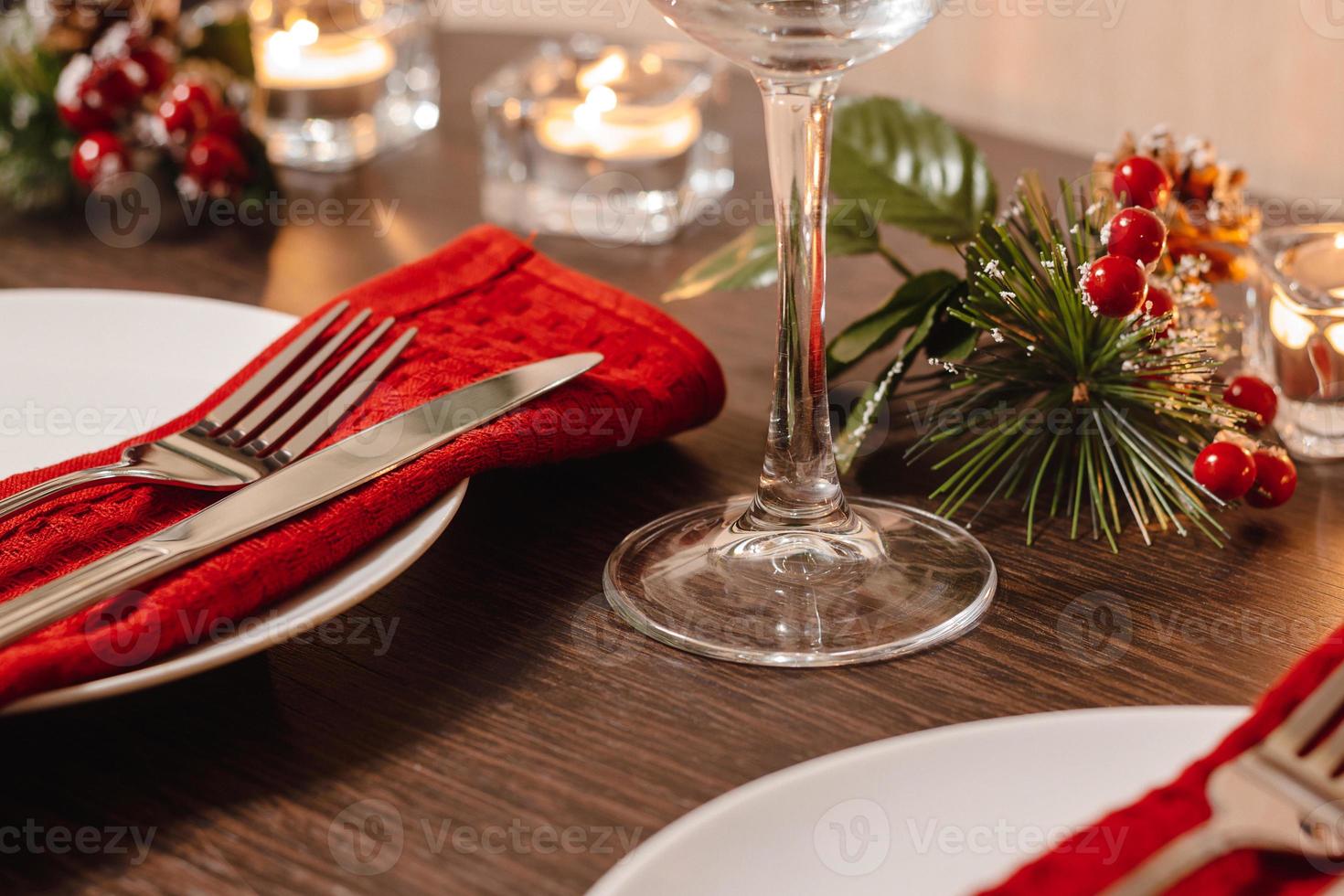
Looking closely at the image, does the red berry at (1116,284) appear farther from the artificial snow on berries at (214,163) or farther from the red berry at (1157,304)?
the artificial snow on berries at (214,163)

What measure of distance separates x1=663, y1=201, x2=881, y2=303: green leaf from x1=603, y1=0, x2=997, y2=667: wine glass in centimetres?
14

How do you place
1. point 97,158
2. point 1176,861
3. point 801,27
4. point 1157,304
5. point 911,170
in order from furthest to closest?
point 97,158
point 911,170
point 1157,304
point 801,27
point 1176,861

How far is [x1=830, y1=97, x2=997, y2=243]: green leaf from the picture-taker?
562mm

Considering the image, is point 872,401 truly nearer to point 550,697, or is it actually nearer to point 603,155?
point 550,697

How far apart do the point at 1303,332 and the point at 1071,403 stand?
0.08 m

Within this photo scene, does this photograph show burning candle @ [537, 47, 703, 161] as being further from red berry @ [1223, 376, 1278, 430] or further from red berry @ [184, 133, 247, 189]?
red berry @ [1223, 376, 1278, 430]

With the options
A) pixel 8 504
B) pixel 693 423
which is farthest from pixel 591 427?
pixel 8 504

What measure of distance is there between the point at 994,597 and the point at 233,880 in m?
0.22

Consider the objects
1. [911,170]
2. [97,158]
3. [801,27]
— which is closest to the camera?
[801,27]

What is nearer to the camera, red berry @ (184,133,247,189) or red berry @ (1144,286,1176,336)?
red berry @ (1144,286,1176,336)

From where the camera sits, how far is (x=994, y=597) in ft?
1.31

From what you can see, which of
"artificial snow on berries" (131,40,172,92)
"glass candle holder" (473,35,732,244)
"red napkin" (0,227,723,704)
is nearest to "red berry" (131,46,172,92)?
"artificial snow on berries" (131,40,172,92)

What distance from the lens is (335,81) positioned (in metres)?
0.89

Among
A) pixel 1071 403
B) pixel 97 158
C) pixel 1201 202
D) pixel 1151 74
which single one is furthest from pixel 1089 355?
pixel 1151 74
